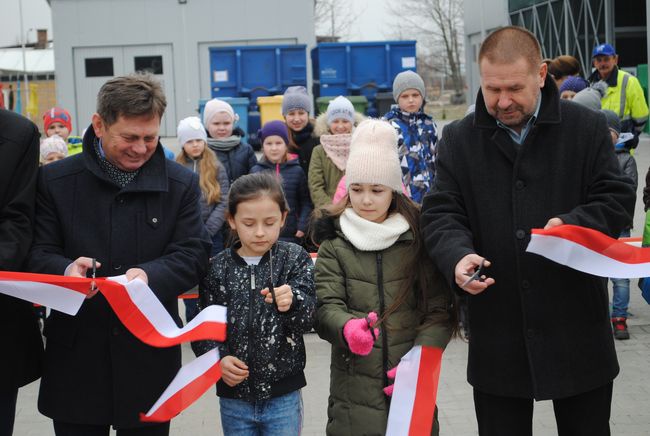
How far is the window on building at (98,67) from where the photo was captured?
Result: 3181 centimetres

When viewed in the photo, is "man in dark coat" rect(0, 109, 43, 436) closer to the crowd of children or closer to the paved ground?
the crowd of children

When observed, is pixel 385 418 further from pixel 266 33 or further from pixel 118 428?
pixel 266 33

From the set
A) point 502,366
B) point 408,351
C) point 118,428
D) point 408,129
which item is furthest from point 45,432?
point 408,129

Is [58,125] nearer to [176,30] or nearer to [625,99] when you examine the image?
[625,99]

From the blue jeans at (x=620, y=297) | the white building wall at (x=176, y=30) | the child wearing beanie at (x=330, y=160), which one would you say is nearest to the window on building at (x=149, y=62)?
the white building wall at (x=176, y=30)

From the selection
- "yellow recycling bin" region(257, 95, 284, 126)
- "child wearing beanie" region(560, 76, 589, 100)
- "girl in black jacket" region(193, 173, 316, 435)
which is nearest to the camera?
"girl in black jacket" region(193, 173, 316, 435)

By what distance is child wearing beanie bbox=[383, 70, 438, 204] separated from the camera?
7922 mm

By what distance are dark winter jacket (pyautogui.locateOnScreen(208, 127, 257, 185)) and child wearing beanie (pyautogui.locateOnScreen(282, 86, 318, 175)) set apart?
63 centimetres

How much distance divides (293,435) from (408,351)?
599 mm

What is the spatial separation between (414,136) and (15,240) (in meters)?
5.01

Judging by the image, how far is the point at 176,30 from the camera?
3166cm

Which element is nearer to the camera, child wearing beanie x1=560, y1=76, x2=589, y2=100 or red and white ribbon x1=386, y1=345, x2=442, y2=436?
red and white ribbon x1=386, y1=345, x2=442, y2=436

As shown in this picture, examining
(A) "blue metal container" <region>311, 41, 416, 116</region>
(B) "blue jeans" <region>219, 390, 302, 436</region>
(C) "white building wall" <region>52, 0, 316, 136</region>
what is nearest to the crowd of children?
(B) "blue jeans" <region>219, 390, 302, 436</region>

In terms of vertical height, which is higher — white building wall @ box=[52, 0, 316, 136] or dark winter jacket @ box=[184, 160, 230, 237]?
white building wall @ box=[52, 0, 316, 136]
